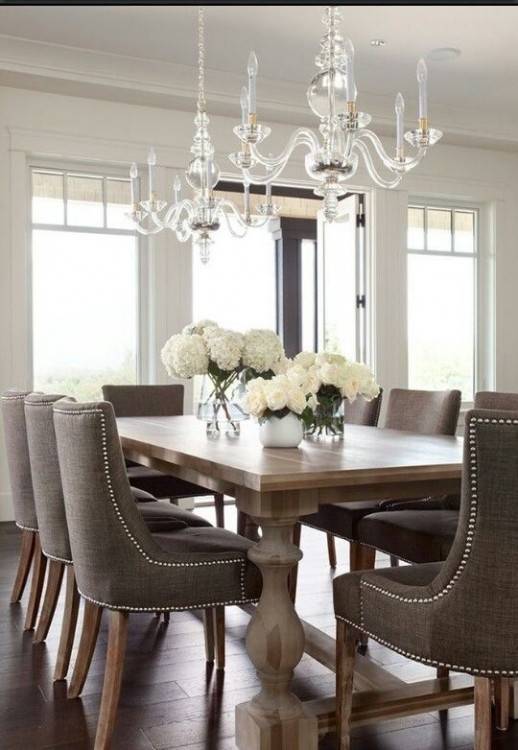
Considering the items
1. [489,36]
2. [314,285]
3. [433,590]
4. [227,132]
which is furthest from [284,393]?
[314,285]

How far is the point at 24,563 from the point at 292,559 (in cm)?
173

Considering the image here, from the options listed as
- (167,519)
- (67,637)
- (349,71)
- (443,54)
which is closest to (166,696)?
(67,637)

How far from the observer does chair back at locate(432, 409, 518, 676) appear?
150 cm

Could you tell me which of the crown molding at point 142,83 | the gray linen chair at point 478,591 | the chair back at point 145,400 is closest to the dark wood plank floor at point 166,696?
the gray linen chair at point 478,591

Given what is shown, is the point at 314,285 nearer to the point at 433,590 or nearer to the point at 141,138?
the point at 141,138

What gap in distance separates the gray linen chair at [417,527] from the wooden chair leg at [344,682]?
61 cm

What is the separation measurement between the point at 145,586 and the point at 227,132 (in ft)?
14.8

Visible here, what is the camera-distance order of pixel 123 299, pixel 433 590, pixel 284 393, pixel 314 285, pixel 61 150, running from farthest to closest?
pixel 314 285 → pixel 123 299 → pixel 61 150 → pixel 284 393 → pixel 433 590

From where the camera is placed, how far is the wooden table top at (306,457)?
6.12 feet

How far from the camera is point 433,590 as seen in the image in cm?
164

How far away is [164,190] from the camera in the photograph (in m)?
5.67

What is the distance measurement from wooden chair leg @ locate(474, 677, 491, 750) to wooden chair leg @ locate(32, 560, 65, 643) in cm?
157

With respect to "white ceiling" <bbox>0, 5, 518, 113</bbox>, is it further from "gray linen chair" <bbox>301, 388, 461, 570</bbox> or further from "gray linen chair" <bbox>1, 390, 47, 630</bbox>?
"gray linen chair" <bbox>1, 390, 47, 630</bbox>

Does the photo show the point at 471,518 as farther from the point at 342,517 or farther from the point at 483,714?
the point at 342,517
